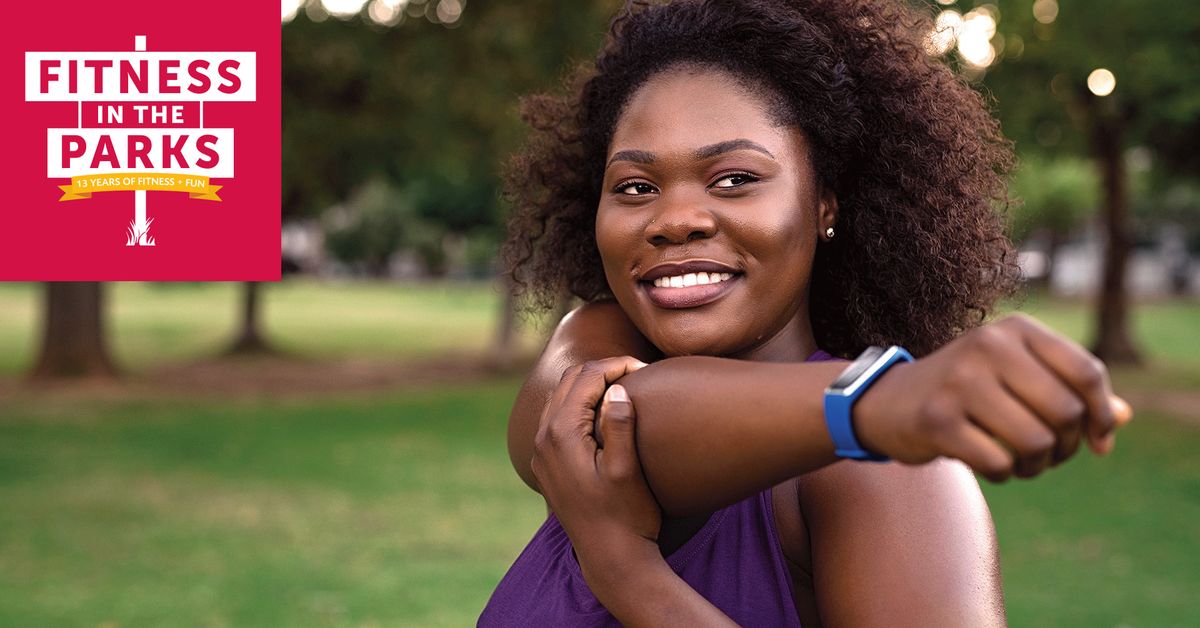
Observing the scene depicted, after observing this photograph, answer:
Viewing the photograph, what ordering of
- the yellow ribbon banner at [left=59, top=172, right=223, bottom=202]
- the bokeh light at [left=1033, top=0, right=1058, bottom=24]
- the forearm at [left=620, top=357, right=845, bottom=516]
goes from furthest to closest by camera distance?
the bokeh light at [left=1033, top=0, right=1058, bottom=24] → the yellow ribbon banner at [left=59, top=172, right=223, bottom=202] → the forearm at [left=620, top=357, right=845, bottom=516]

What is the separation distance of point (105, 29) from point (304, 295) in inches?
1657

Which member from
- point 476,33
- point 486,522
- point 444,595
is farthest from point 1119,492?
point 476,33

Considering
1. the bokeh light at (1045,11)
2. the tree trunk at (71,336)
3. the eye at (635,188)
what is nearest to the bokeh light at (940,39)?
the eye at (635,188)

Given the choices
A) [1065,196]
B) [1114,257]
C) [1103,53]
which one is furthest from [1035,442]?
[1065,196]

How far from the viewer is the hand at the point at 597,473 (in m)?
1.69

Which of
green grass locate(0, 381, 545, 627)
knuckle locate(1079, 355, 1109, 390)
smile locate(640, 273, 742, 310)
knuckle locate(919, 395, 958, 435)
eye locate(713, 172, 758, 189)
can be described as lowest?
green grass locate(0, 381, 545, 627)

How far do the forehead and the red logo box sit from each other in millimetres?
2315

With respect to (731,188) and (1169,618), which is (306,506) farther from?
(731,188)

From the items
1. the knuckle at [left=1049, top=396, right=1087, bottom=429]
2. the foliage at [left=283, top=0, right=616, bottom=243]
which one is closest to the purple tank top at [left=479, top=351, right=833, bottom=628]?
the knuckle at [left=1049, top=396, right=1087, bottom=429]

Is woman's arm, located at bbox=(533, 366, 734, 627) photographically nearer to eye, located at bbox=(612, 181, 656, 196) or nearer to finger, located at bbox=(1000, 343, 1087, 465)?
eye, located at bbox=(612, 181, 656, 196)

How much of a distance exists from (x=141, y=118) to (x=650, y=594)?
121 inches

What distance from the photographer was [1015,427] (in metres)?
1.23

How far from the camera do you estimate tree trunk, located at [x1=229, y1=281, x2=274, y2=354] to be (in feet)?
79.0

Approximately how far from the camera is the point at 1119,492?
10.7 meters
